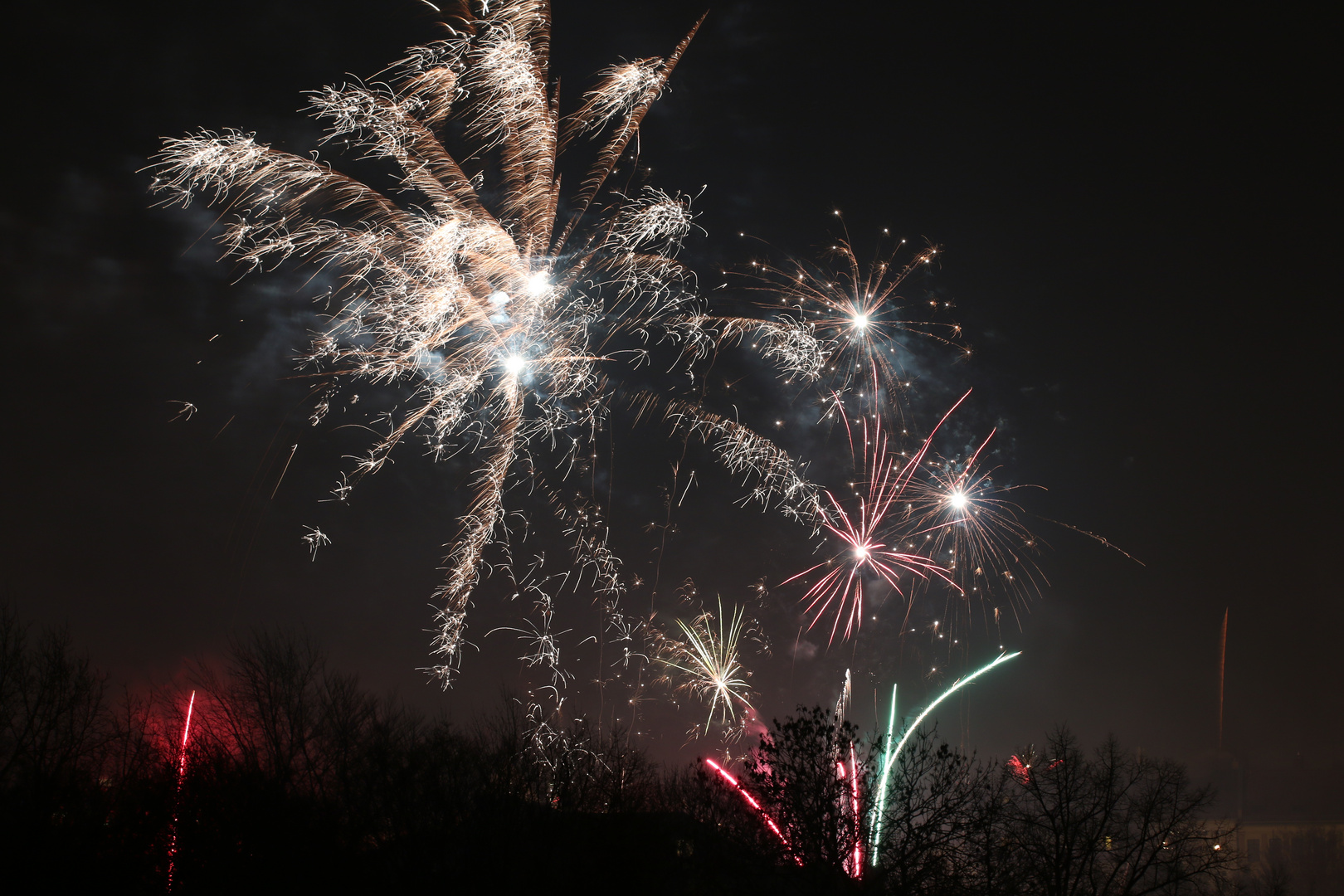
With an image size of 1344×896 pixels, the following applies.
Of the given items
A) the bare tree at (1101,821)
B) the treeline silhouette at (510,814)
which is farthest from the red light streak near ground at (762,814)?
the bare tree at (1101,821)

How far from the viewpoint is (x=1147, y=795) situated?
29328 mm

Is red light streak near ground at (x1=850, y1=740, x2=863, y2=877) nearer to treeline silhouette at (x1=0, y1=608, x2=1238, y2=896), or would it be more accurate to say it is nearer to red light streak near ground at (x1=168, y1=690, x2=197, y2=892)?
treeline silhouette at (x1=0, y1=608, x2=1238, y2=896)

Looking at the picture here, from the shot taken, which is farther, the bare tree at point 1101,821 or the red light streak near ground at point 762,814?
the bare tree at point 1101,821

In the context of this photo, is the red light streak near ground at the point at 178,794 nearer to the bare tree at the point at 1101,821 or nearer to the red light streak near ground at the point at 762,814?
the red light streak near ground at the point at 762,814

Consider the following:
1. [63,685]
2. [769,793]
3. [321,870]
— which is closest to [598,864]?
[321,870]

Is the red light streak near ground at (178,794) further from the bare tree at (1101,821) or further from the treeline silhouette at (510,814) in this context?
the bare tree at (1101,821)

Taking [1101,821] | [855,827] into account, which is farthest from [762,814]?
[1101,821]

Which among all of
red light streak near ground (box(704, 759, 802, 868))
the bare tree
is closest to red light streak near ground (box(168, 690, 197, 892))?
red light streak near ground (box(704, 759, 802, 868))

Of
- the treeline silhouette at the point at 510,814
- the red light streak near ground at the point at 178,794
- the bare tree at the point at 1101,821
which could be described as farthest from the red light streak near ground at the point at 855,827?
the red light streak near ground at the point at 178,794

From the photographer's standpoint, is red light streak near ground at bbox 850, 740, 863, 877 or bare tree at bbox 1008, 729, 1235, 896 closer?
red light streak near ground at bbox 850, 740, 863, 877

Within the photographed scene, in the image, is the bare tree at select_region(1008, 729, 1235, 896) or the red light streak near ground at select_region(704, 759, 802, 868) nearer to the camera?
the red light streak near ground at select_region(704, 759, 802, 868)

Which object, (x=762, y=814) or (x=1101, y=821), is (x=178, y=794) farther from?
(x=1101, y=821)

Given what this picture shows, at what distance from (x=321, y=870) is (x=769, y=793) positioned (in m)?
16.2

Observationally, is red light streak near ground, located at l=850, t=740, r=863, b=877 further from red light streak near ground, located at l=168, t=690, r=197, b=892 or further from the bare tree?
red light streak near ground, located at l=168, t=690, r=197, b=892
